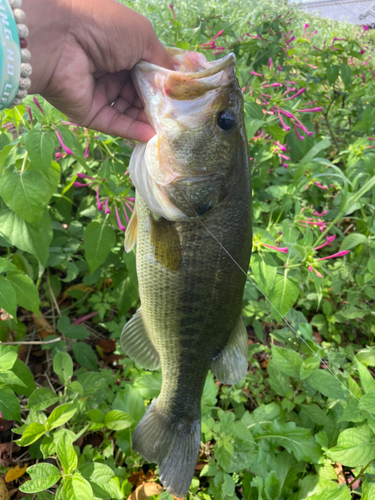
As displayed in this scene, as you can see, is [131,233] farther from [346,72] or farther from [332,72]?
[346,72]

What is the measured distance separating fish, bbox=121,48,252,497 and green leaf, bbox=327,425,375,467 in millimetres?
538

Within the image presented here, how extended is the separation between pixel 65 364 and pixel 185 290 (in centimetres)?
77

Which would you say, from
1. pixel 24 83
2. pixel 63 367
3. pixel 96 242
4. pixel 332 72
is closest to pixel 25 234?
pixel 96 242

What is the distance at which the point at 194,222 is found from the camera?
135 cm

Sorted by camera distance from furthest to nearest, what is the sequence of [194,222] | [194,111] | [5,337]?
[5,337]
[194,222]
[194,111]

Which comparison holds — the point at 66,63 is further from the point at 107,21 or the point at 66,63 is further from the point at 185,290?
the point at 185,290

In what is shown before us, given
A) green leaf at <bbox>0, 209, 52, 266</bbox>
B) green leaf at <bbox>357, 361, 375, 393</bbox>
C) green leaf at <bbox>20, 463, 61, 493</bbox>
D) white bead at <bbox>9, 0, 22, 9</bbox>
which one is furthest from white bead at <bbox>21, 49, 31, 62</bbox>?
green leaf at <bbox>357, 361, 375, 393</bbox>

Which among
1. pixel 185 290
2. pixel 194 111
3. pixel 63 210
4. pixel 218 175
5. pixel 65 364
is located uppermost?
pixel 194 111

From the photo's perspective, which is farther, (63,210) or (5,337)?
(63,210)

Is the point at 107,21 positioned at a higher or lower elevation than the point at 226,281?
higher

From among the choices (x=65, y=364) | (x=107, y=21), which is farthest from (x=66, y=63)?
(x=65, y=364)

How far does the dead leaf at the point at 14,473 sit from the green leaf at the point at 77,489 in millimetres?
719

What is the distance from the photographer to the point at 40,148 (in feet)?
5.04

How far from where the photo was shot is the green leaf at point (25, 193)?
156 centimetres
